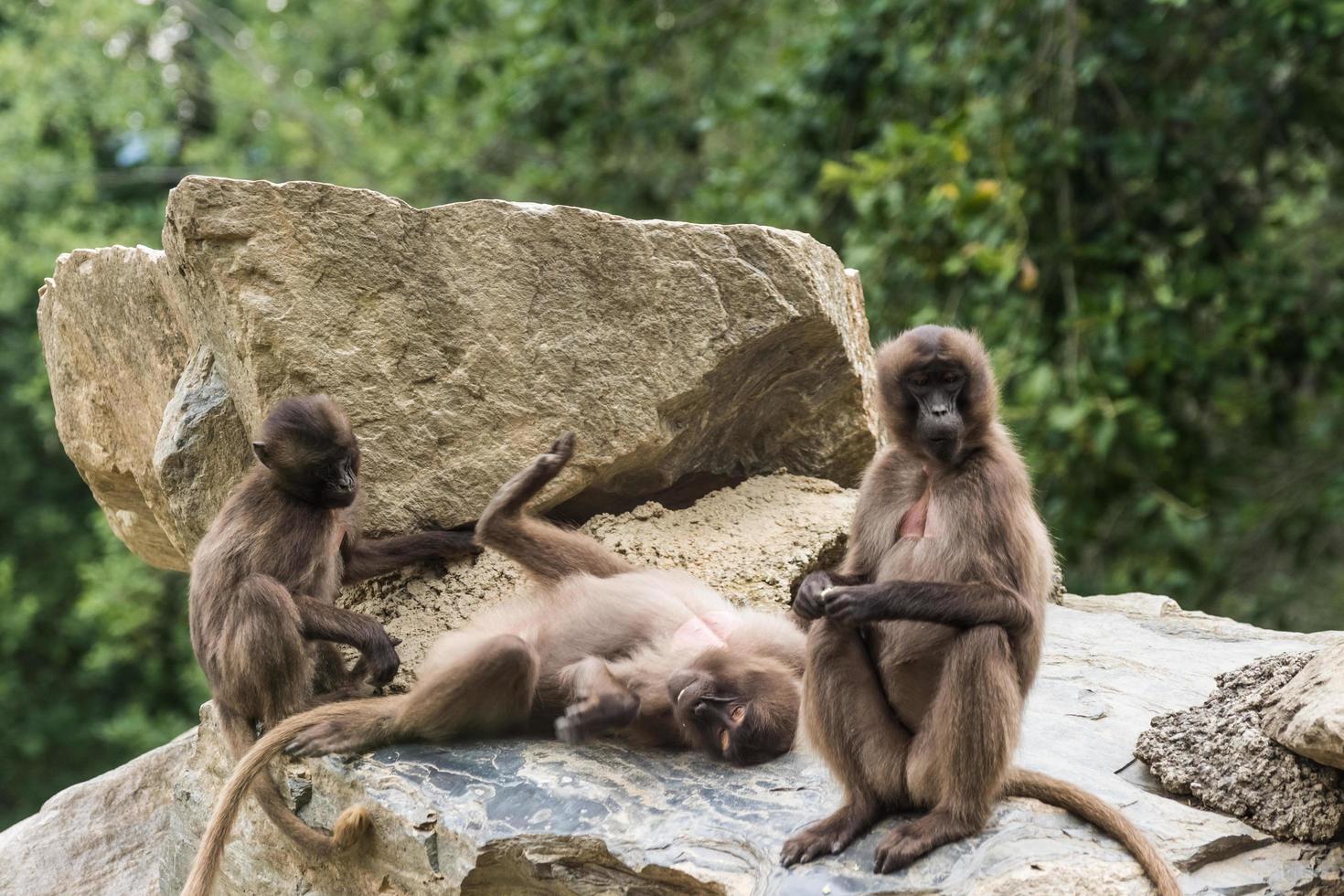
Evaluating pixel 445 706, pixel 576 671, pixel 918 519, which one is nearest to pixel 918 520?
pixel 918 519

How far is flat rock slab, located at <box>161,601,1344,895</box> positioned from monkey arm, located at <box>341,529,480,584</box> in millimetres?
869

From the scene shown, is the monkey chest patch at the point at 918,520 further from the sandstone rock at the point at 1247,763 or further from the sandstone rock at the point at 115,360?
the sandstone rock at the point at 115,360

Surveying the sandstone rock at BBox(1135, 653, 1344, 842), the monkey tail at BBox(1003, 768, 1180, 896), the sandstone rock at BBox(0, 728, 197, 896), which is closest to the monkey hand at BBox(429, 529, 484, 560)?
the sandstone rock at BBox(0, 728, 197, 896)

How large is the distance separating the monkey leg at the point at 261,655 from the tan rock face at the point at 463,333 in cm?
83

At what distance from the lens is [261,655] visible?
4.94 meters

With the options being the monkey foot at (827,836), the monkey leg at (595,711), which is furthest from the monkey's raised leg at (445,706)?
the monkey foot at (827,836)

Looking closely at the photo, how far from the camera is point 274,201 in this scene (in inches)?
212

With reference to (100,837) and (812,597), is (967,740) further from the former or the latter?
(100,837)

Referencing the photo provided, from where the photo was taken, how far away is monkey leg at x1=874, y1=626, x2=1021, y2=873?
3.98 metres

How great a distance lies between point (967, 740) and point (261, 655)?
2.49 meters

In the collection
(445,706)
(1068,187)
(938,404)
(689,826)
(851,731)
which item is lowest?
(689,826)

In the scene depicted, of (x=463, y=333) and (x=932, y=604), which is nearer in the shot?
(x=932, y=604)

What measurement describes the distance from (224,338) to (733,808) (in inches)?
109

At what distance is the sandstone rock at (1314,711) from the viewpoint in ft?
13.0
